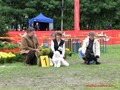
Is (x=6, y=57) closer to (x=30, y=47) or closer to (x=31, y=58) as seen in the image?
(x=30, y=47)

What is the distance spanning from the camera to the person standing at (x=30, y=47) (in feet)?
44.4

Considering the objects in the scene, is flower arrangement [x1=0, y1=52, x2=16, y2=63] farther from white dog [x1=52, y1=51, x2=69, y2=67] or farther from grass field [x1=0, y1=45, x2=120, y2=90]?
white dog [x1=52, y1=51, x2=69, y2=67]

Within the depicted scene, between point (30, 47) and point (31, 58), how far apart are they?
442 mm

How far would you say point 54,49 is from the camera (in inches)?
527

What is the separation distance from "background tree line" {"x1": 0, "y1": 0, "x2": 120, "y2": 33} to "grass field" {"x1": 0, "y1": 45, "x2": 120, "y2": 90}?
32061mm

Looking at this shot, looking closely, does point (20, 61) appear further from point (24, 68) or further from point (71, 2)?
point (71, 2)

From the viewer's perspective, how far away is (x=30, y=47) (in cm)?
1377

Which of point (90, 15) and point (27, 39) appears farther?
point (90, 15)

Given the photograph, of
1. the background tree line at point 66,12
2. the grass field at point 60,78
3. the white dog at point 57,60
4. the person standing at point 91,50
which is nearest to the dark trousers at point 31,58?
the white dog at point 57,60

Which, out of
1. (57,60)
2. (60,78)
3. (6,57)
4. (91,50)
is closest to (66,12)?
(6,57)

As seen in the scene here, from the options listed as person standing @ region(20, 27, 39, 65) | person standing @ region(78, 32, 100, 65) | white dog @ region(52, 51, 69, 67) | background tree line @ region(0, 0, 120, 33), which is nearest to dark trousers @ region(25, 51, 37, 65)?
person standing @ region(20, 27, 39, 65)

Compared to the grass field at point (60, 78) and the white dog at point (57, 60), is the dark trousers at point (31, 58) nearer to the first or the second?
the white dog at point (57, 60)

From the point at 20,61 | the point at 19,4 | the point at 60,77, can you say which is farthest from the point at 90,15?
the point at 60,77

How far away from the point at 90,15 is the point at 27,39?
32424 millimetres
